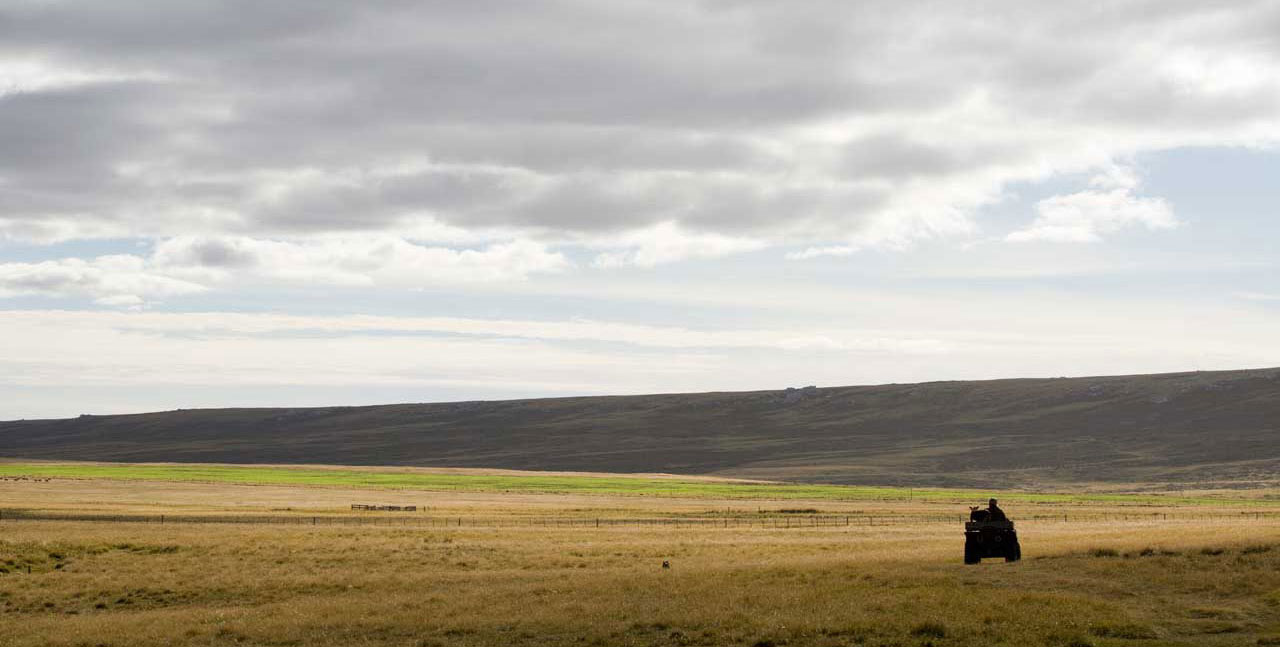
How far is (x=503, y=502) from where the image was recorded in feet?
415

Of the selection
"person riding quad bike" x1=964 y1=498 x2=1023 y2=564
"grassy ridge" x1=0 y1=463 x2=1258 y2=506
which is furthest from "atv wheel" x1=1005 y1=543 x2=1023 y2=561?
"grassy ridge" x1=0 y1=463 x2=1258 y2=506

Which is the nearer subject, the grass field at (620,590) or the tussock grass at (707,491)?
the grass field at (620,590)

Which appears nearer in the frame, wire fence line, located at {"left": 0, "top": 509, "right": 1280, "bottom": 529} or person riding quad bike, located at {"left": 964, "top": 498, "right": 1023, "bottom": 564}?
person riding quad bike, located at {"left": 964, "top": 498, "right": 1023, "bottom": 564}

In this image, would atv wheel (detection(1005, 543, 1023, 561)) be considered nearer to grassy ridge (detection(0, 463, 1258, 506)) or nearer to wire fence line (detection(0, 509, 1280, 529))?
wire fence line (detection(0, 509, 1280, 529))

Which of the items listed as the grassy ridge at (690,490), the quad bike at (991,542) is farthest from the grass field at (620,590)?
the grassy ridge at (690,490)

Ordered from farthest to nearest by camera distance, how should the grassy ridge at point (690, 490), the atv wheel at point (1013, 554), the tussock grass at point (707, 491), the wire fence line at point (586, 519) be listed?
1. the grassy ridge at point (690, 490)
2. the tussock grass at point (707, 491)
3. the wire fence line at point (586, 519)
4. the atv wheel at point (1013, 554)

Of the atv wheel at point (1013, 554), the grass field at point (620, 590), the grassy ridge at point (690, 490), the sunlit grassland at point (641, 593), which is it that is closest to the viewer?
the sunlit grassland at point (641, 593)

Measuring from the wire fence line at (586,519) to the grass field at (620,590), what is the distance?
1401 centimetres

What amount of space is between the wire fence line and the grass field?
14010mm

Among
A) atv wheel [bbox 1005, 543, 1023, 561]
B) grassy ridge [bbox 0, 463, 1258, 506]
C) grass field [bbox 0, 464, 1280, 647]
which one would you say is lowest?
grassy ridge [bbox 0, 463, 1258, 506]

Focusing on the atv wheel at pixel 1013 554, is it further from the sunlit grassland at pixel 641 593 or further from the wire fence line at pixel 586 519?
the wire fence line at pixel 586 519

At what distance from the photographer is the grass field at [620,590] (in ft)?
95.7

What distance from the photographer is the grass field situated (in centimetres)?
2917

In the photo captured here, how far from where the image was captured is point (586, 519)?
90.4m
